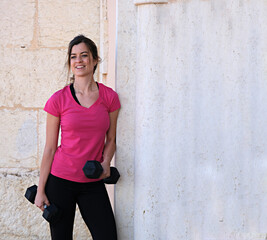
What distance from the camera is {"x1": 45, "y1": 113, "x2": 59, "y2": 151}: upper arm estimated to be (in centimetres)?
313

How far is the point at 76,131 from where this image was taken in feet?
10.1

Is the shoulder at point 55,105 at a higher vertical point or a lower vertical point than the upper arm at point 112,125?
higher

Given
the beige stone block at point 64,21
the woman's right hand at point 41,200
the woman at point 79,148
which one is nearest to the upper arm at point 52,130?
the woman at point 79,148

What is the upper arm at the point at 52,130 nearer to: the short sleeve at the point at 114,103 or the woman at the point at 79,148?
the woman at the point at 79,148

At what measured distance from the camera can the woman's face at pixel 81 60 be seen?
320 centimetres

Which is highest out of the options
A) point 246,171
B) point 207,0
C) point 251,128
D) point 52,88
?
point 207,0

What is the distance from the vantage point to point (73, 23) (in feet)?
14.6

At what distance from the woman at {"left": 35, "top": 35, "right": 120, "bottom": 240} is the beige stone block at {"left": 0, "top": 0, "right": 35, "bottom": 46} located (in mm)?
1384

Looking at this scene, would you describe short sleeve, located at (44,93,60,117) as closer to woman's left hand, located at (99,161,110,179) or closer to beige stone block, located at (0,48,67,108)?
woman's left hand, located at (99,161,110,179)

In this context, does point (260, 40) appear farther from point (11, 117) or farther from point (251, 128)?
point (11, 117)

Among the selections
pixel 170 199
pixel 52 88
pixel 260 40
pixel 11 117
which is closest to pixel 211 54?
pixel 260 40

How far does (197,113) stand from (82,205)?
42.7 inches

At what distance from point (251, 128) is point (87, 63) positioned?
4.29 ft

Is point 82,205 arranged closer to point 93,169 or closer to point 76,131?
point 93,169
